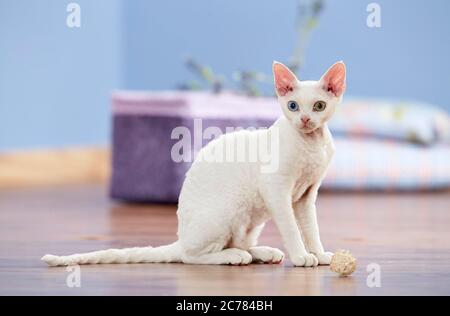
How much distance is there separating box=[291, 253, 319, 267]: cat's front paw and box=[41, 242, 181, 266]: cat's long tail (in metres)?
0.26

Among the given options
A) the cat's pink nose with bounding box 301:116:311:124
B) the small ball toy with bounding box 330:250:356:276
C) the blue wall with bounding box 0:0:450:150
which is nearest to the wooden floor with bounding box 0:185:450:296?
the small ball toy with bounding box 330:250:356:276

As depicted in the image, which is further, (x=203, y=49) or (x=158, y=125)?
(x=203, y=49)

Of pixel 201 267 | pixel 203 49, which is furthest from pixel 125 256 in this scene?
pixel 203 49

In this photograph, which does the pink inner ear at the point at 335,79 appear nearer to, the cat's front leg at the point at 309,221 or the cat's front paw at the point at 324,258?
the cat's front leg at the point at 309,221

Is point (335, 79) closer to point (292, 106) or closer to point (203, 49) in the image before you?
point (292, 106)

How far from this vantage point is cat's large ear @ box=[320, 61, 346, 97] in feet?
5.88

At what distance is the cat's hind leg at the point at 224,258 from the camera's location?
6.19 feet

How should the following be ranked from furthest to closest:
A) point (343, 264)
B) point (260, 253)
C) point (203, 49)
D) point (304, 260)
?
point (203, 49) → point (260, 253) → point (304, 260) → point (343, 264)

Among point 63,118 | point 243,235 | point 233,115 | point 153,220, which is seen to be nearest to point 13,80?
point 63,118

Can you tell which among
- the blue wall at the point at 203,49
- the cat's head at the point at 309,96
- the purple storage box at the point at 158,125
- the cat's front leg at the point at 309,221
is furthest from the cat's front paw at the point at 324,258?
the blue wall at the point at 203,49

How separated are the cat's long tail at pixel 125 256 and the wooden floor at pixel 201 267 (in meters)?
0.03

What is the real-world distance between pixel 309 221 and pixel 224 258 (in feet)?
0.66

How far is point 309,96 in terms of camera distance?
1789mm

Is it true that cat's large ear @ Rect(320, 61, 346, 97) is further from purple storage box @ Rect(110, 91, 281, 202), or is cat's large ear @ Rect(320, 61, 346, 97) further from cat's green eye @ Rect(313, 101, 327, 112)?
purple storage box @ Rect(110, 91, 281, 202)
